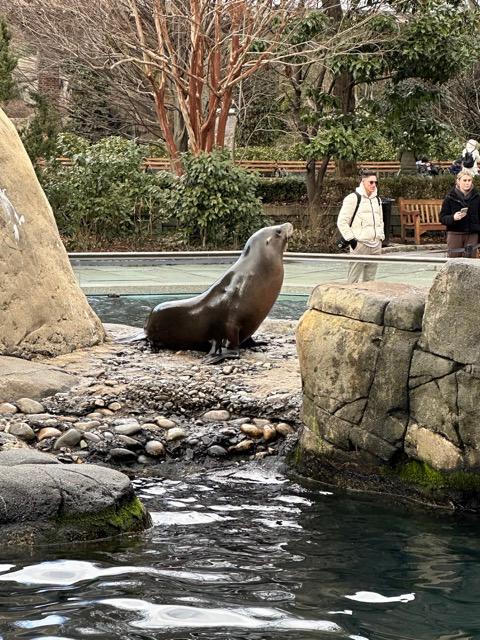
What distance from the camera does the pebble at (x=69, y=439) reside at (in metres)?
7.14

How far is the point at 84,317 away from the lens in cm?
955

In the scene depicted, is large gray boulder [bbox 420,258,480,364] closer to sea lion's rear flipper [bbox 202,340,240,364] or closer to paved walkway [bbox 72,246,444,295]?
sea lion's rear flipper [bbox 202,340,240,364]

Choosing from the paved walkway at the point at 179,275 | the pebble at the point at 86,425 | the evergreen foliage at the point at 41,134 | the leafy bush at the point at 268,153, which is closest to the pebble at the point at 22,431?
the pebble at the point at 86,425

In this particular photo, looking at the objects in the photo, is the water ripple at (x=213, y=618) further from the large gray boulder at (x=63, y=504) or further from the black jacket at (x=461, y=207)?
the black jacket at (x=461, y=207)

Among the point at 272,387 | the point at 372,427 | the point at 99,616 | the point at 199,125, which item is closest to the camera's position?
the point at 99,616

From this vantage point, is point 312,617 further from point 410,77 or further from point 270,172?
point 270,172

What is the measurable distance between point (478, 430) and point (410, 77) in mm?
17007

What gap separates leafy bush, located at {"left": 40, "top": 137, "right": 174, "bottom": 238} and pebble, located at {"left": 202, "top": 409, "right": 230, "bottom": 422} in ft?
40.7

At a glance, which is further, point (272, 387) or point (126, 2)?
point (126, 2)

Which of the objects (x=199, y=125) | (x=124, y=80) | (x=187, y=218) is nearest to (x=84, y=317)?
(x=187, y=218)

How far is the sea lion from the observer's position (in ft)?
29.1

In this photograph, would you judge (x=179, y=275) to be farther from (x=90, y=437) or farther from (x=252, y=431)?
(x=90, y=437)

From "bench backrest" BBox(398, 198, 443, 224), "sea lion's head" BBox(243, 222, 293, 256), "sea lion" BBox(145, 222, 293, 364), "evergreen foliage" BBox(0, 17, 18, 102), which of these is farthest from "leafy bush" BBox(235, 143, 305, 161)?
"sea lion" BBox(145, 222, 293, 364)

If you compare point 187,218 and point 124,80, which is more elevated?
point 124,80
